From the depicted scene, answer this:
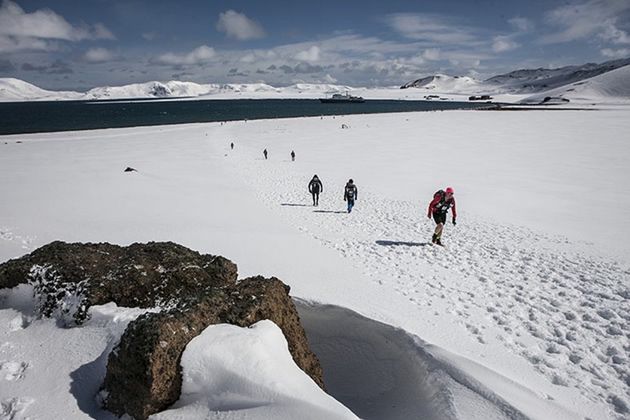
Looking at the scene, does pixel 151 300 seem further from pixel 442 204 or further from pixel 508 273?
pixel 442 204

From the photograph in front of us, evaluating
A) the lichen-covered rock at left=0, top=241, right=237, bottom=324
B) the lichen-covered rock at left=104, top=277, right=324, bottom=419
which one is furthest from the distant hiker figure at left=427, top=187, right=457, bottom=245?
the lichen-covered rock at left=104, top=277, right=324, bottom=419

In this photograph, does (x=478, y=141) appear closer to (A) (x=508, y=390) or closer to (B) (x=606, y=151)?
(B) (x=606, y=151)

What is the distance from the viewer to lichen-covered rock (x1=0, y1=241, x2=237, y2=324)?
650 centimetres

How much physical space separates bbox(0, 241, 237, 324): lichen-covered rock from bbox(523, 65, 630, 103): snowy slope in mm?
159243

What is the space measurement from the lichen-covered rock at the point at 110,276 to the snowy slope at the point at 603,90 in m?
159

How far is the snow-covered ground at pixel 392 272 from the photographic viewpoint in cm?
564

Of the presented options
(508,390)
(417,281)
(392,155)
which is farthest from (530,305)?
(392,155)

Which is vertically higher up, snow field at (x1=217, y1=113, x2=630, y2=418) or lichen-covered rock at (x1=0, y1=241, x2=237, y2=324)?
lichen-covered rock at (x1=0, y1=241, x2=237, y2=324)

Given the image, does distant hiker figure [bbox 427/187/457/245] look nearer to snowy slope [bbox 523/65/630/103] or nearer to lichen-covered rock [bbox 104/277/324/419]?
lichen-covered rock [bbox 104/277/324/419]

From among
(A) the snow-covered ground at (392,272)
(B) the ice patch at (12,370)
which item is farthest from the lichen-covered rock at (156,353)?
(B) the ice patch at (12,370)

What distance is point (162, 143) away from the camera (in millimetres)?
46781

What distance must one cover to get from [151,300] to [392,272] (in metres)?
6.40

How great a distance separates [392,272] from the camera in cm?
A: 1078

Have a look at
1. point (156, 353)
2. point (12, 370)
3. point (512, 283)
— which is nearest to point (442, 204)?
point (512, 283)
